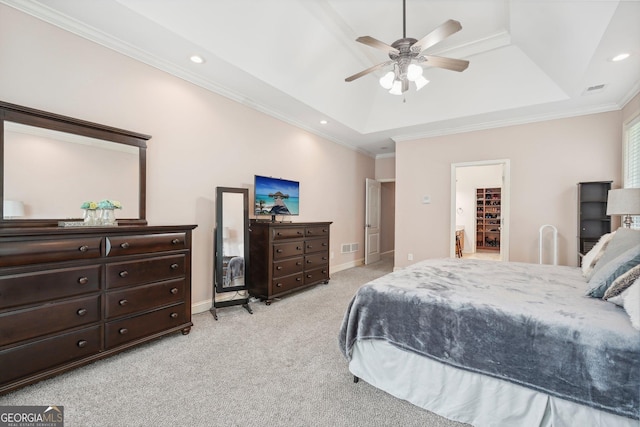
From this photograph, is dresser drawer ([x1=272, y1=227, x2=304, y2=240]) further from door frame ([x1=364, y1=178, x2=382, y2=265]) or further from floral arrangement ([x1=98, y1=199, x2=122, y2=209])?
door frame ([x1=364, y1=178, x2=382, y2=265])

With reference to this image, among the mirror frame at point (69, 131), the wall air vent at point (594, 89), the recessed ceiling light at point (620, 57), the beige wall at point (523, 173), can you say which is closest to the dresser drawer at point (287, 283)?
the mirror frame at point (69, 131)

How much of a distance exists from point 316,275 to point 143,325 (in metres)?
2.55

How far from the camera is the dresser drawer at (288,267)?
3727 mm

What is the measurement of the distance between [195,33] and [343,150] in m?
3.83

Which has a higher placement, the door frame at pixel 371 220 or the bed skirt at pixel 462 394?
the door frame at pixel 371 220

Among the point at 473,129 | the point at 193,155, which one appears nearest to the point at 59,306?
the point at 193,155

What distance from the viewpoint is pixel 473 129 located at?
4867 mm

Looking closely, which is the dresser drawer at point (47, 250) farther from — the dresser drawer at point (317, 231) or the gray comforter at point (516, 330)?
the dresser drawer at point (317, 231)

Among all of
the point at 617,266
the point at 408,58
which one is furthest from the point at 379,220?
the point at 617,266

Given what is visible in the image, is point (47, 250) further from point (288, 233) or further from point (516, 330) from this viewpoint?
point (516, 330)

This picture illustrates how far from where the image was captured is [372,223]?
6785 millimetres

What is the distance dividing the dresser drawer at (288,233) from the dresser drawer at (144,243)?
4.19ft

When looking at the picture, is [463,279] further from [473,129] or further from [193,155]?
[473,129]

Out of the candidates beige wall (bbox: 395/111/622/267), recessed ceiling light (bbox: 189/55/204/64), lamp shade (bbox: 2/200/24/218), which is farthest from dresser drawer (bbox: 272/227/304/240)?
beige wall (bbox: 395/111/622/267)
